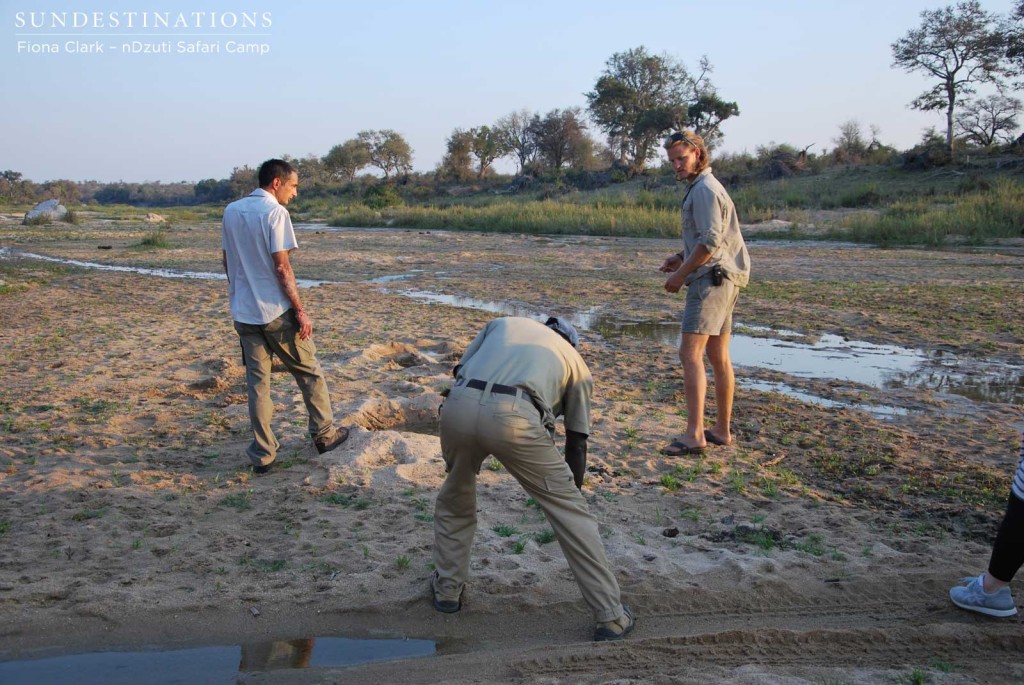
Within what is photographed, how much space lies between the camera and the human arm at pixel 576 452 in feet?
11.2

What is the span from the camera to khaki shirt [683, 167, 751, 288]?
536 centimetres

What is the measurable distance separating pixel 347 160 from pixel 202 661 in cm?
7659

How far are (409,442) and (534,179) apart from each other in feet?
165

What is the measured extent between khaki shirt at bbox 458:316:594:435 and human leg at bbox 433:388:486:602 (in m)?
0.15

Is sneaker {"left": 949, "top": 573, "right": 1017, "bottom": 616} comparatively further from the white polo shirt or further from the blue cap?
the white polo shirt

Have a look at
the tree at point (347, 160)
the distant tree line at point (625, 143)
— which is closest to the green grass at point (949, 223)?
the distant tree line at point (625, 143)

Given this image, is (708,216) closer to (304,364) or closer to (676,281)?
(676,281)

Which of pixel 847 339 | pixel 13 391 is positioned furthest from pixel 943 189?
pixel 13 391

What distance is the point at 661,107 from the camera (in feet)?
173

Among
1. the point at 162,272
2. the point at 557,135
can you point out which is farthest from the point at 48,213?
the point at 557,135

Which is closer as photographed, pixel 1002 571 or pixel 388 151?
pixel 1002 571

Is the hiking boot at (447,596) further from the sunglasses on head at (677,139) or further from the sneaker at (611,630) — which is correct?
the sunglasses on head at (677,139)

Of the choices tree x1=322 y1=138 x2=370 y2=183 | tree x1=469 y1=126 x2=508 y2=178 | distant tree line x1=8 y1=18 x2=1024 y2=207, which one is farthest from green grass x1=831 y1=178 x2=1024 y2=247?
tree x1=322 y1=138 x2=370 y2=183

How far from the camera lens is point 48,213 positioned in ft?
123
